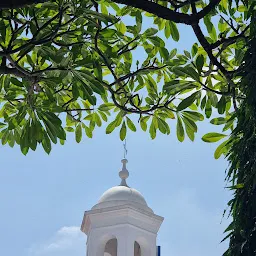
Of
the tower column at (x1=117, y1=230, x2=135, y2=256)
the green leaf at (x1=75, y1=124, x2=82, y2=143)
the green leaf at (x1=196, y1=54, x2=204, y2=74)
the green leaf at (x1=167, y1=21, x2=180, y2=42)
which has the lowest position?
the green leaf at (x1=196, y1=54, x2=204, y2=74)

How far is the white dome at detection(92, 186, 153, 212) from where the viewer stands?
1802 centimetres

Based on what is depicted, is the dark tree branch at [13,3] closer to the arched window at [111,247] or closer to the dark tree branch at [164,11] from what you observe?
the dark tree branch at [164,11]

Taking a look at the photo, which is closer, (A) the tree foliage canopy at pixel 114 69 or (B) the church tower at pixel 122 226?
(A) the tree foliage canopy at pixel 114 69

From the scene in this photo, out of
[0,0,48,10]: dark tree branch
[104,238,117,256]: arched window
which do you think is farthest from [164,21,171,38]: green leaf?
[104,238,117,256]: arched window

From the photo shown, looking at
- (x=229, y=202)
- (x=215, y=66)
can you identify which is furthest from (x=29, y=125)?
(x=229, y=202)

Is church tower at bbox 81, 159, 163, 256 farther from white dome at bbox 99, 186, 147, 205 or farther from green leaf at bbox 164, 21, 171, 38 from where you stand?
green leaf at bbox 164, 21, 171, 38

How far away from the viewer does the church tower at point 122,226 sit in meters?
17.5

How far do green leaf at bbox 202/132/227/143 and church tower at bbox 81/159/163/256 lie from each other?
12701 millimetres

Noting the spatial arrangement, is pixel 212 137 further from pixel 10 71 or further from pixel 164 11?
pixel 10 71

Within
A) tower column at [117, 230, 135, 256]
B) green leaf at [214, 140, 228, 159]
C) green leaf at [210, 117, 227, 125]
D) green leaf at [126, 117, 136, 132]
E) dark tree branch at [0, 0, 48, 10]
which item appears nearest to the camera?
dark tree branch at [0, 0, 48, 10]

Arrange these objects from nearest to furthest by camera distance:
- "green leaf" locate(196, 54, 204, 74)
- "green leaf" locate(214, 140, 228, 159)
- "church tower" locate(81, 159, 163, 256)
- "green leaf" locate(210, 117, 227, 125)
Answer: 1. "green leaf" locate(196, 54, 204, 74)
2. "green leaf" locate(214, 140, 228, 159)
3. "green leaf" locate(210, 117, 227, 125)
4. "church tower" locate(81, 159, 163, 256)

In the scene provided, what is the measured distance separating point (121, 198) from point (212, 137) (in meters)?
13.4

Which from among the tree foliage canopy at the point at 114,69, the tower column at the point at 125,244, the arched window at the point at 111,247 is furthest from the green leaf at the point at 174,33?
the arched window at the point at 111,247

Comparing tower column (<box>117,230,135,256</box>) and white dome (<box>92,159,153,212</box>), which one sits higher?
white dome (<box>92,159,153,212</box>)
